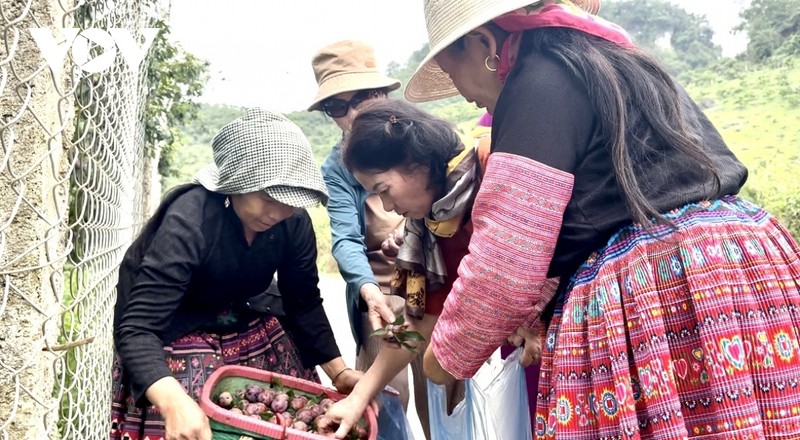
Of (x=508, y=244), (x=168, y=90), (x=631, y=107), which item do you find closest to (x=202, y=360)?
(x=508, y=244)

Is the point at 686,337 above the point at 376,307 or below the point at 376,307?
above

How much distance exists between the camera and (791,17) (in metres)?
26.1

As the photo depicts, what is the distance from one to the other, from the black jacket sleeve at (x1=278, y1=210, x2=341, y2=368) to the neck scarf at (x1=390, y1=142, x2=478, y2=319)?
38 centimetres

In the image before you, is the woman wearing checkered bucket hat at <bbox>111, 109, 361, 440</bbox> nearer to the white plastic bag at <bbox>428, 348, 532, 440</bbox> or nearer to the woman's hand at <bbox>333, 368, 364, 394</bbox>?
the woman's hand at <bbox>333, 368, 364, 394</bbox>

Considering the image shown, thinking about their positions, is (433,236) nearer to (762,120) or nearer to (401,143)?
(401,143)

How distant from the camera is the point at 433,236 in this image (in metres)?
2.26

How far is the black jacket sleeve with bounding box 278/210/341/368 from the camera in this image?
103 inches

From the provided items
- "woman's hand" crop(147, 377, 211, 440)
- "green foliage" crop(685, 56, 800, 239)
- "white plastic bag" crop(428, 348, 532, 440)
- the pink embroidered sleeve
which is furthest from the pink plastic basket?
"green foliage" crop(685, 56, 800, 239)

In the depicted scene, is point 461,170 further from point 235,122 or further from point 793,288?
point 793,288

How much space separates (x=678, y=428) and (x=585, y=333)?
25 centimetres

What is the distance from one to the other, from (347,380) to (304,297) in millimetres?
348

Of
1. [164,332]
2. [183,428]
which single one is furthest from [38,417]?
[164,332]

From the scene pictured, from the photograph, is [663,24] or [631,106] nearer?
[631,106]

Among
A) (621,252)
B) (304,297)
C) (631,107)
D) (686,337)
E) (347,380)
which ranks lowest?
(347,380)
